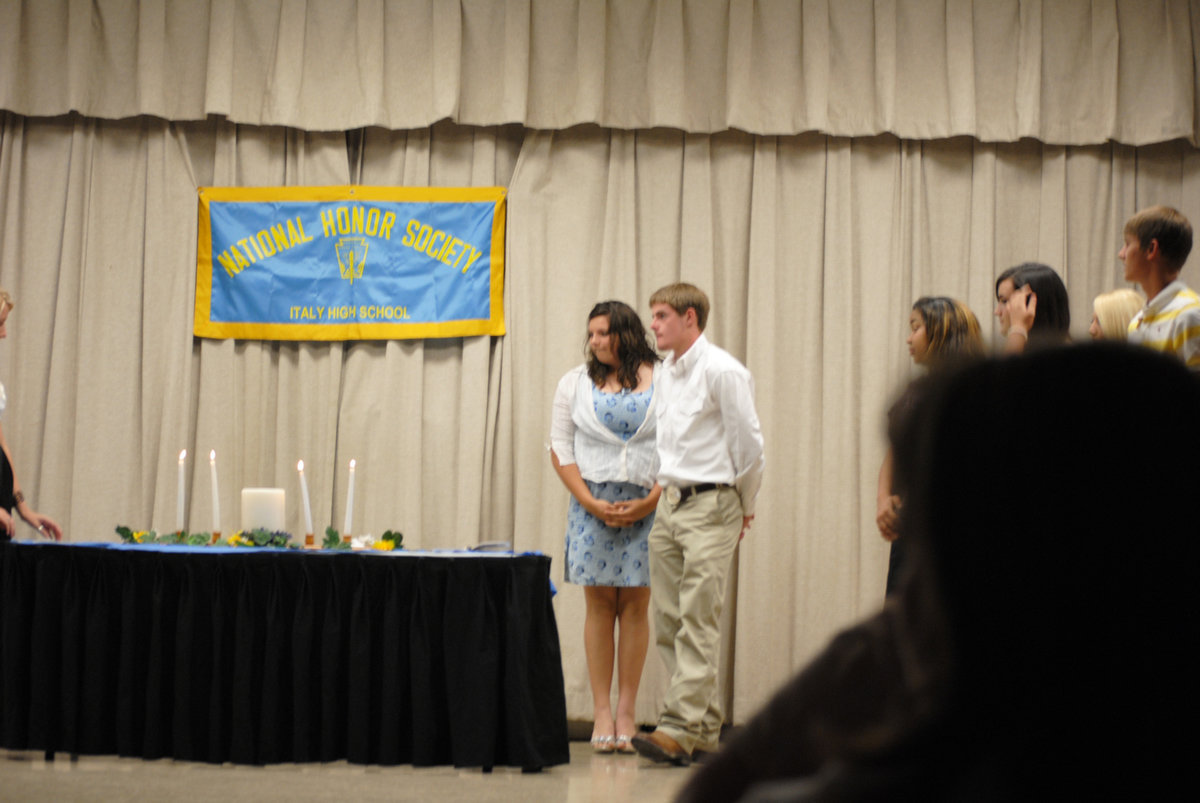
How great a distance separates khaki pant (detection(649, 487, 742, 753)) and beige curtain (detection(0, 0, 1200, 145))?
1981 millimetres

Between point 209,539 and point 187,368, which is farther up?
point 187,368

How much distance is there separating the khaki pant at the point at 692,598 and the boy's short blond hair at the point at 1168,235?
5.29ft

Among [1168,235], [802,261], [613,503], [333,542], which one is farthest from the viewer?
[802,261]

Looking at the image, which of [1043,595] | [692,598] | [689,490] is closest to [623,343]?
[689,490]

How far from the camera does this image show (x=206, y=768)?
3342 mm

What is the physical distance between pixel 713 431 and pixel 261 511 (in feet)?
5.23

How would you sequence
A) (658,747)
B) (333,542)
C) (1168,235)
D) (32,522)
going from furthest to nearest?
(32,522) < (658,747) < (333,542) < (1168,235)

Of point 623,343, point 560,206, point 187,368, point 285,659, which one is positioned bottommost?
point 285,659

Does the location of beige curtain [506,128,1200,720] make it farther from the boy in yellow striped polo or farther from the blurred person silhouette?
the blurred person silhouette

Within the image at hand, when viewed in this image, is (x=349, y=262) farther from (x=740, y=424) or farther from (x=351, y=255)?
(x=740, y=424)

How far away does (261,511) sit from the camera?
3.64 metres

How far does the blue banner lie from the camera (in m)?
5.04

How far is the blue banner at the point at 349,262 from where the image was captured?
5.04m

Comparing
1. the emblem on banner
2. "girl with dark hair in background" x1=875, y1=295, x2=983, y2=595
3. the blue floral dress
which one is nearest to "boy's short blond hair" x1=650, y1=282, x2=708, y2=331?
the blue floral dress
